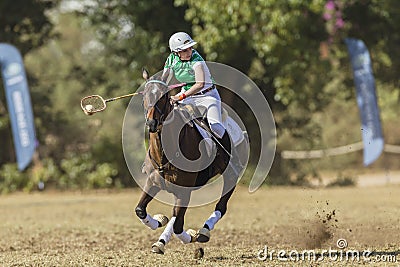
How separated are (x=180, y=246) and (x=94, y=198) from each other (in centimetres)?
1329

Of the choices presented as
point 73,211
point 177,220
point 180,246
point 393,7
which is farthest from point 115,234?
point 393,7

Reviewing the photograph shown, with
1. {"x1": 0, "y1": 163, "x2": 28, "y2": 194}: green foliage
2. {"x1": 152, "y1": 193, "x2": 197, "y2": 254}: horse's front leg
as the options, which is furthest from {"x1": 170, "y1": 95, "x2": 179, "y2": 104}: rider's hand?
{"x1": 0, "y1": 163, "x2": 28, "y2": 194}: green foliage

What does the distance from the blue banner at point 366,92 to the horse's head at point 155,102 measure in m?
16.6

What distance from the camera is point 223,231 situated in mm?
15570

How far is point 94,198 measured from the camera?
26.4 meters

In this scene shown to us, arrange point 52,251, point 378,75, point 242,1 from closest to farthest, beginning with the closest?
point 52,251
point 242,1
point 378,75

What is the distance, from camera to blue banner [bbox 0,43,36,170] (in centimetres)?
2672

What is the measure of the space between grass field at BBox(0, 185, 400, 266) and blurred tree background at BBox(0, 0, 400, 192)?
4716 mm

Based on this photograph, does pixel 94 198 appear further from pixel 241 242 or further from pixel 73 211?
pixel 241 242

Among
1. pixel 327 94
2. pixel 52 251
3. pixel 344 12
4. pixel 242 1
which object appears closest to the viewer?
pixel 52 251

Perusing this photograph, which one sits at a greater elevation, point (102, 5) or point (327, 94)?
point (102, 5)

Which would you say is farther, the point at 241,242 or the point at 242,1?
the point at 242,1

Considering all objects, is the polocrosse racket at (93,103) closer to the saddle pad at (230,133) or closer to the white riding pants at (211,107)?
the white riding pants at (211,107)

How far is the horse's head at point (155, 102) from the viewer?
10.4m
